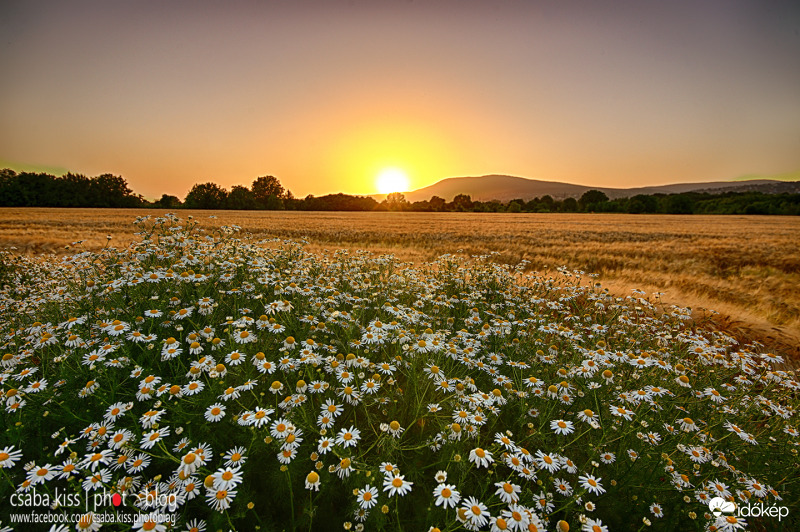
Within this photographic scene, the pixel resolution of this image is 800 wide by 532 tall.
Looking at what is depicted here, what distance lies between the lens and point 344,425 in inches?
112

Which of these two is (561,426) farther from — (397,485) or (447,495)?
(397,485)

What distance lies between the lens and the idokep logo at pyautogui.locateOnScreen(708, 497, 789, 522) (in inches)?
92.7

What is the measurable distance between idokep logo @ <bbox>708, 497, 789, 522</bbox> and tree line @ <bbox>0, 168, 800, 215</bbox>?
90133 millimetres

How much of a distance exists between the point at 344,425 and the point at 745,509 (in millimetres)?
3185

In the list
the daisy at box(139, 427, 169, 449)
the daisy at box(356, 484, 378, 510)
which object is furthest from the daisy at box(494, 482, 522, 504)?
the daisy at box(139, 427, 169, 449)

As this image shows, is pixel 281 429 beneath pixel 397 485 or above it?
above

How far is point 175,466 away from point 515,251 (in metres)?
13.1

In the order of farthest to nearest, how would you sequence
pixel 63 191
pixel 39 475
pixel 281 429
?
pixel 63 191, pixel 281 429, pixel 39 475

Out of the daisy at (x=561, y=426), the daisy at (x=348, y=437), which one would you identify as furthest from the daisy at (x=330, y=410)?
the daisy at (x=561, y=426)

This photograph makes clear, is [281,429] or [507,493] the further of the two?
[281,429]

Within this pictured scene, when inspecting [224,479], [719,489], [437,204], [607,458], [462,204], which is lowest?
[719,489]

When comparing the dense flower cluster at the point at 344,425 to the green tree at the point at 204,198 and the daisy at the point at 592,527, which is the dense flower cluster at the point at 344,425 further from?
the green tree at the point at 204,198

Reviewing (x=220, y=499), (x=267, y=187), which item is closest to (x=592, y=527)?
(x=220, y=499)

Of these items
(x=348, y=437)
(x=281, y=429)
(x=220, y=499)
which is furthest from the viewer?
(x=348, y=437)
